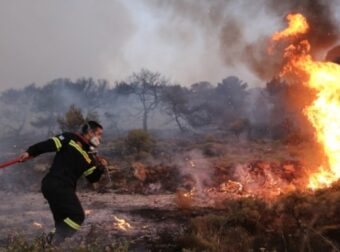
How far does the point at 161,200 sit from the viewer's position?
1300 centimetres

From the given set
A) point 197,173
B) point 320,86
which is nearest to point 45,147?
point 320,86

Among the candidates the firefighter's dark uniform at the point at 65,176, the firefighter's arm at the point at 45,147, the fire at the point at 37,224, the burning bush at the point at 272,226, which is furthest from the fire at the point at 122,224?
the firefighter's arm at the point at 45,147

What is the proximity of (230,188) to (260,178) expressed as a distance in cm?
175

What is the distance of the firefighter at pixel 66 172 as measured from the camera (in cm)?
566

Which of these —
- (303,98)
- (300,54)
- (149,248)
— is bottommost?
(149,248)

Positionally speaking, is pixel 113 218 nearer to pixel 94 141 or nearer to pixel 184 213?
pixel 184 213

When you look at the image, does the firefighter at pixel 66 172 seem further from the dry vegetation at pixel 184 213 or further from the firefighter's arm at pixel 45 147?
the dry vegetation at pixel 184 213

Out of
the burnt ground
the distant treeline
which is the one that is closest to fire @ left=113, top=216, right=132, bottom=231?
the burnt ground

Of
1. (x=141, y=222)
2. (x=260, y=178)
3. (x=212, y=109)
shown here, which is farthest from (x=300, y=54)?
(x=212, y=109)

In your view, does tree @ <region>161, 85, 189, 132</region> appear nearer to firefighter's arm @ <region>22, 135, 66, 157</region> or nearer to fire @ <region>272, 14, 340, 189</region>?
fire @ <region>272, 14, 340, 189</region>

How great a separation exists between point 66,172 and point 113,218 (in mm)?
4479

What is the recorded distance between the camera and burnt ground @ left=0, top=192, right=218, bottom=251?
7.90 metres

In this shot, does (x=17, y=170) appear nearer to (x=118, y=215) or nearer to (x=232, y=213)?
(x=118, y=215)

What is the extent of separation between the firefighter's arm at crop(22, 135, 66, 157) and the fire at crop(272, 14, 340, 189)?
28.3ft
